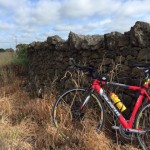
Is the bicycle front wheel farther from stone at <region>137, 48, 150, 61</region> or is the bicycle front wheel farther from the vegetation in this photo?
stone at <region>137, 48, 150, 61</region>

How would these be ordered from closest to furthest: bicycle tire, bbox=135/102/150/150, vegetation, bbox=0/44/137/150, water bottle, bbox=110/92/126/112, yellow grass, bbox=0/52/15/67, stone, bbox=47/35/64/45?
bicycle tire, bbox=135/102/150/150 → vegetation, bbox=0/44/137/150 → water bottle, bbox=110/92/126/112 → stone, bbox=47/35/64/45 → yellow grass, bbox=0/52/15/67

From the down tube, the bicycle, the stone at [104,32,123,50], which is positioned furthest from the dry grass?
the stone at [104,32,123,50]

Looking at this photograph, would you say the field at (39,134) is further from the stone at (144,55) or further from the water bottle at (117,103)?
the stone at (144,55)

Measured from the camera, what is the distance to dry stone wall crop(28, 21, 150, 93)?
534 centimetres

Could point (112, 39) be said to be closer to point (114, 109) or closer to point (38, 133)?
point (114, 109)

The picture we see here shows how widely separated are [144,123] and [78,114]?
0.95 m

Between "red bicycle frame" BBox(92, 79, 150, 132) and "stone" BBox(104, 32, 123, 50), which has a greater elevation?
"stone" BBox(104, 32, 123, 50)

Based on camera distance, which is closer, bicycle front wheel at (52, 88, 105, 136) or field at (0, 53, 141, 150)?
field at (0, 53, 141, 150)

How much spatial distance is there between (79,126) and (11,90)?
12.6 feet

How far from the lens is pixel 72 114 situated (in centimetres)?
543

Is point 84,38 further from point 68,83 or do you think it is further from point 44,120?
point 44,120

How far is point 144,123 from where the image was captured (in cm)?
486

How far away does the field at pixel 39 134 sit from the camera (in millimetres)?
4801

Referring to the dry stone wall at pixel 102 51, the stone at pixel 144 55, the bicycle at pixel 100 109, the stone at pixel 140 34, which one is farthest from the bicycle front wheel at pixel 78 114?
the stone at pixel 140 34
